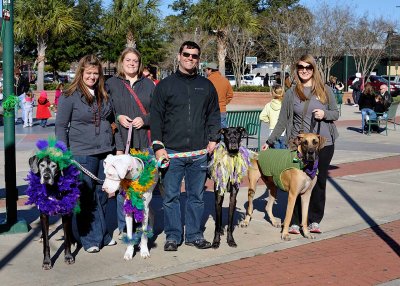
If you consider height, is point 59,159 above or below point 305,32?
below

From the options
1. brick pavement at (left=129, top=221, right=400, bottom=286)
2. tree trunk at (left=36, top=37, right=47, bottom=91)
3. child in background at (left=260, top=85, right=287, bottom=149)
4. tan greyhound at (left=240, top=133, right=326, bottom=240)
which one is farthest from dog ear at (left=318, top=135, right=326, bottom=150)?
tree trunk at (left=36, top=37, right=47, bottom=91)

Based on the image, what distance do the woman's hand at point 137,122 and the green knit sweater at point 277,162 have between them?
1650 millimetres

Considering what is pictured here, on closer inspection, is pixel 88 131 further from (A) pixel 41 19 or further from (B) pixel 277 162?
(A) pixel 41 19

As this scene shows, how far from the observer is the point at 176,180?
6227mm

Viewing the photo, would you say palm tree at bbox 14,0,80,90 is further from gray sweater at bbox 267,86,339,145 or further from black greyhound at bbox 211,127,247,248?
black greyhound at bbox 211,127,247,248

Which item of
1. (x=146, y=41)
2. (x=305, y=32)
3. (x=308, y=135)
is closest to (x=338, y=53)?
(x=305, y=32)

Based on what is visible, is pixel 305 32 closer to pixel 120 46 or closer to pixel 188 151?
pixel 120 46

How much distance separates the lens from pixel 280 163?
6.89 m

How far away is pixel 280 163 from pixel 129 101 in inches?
71.9

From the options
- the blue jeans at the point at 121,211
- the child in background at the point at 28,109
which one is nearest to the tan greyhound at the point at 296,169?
the blue jeans at the point at 121,211

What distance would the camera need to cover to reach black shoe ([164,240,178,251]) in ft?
20.4

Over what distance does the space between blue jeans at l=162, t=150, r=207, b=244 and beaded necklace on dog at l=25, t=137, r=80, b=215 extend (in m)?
1.03

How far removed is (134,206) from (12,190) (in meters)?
1.86

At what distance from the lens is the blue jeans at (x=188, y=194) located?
6.22 meters
